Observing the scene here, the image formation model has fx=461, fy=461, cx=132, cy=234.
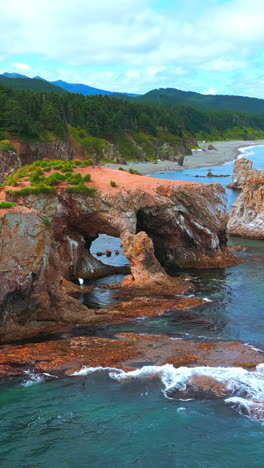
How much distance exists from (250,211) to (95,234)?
23.5 metres

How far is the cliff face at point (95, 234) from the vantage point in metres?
26.6

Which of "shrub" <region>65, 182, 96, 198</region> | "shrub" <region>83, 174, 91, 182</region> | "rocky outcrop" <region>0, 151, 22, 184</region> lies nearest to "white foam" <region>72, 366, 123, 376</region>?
A: "shrub" <region>65, 182, 96, 198</region>

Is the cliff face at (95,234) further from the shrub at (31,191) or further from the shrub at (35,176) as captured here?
the shrub at (35,176)

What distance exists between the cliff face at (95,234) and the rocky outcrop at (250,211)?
13.3m

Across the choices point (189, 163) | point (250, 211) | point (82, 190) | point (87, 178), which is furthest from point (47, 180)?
point (189, 163)

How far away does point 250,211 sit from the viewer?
57.1 meters

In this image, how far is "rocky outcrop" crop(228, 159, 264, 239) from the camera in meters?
56.1

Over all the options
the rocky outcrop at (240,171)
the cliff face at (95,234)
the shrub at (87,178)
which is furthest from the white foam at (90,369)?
the rocky outcrop at (240,171)

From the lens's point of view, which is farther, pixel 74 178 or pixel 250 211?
pixel 250 211

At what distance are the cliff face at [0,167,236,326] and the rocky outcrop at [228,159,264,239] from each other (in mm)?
13312

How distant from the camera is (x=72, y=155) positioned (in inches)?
5192

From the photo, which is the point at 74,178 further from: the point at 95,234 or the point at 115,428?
the point at 115,428

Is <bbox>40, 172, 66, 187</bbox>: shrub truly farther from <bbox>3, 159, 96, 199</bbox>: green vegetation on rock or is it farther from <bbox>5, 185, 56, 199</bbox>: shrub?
<bbox>5, 185, 56, 199</bbox>: shrub

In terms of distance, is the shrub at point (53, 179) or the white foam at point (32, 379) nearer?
the white foam at point (32, 379)
